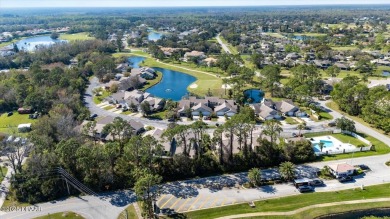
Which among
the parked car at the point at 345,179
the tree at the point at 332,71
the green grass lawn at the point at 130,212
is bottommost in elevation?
the green grass lawn at the point at 130,212

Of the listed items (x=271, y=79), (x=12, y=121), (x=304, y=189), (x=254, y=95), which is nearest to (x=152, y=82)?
(x=254, y=95)

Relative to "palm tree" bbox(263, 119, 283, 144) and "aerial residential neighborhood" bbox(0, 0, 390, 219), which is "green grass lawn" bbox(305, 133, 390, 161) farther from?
"palm tree" bbox(263, 119, 283, 144)

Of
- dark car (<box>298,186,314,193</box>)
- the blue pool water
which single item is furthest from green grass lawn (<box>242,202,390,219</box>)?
the blue pool water

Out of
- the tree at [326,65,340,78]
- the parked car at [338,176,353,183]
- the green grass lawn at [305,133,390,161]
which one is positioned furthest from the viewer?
the tree at [326,65,340,78]

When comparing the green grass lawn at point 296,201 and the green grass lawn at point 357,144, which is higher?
the green grass lawn at point 357,144

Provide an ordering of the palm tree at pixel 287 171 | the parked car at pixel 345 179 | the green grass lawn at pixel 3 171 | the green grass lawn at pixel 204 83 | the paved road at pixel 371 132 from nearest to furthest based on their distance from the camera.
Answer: the palm tree at pixel 287 171 < the parked car at pixel 345 179 < the green grass lawn at pixel 3 171 < the paved road at pixel 371 132 < the green grass lawn at pixel 204 83

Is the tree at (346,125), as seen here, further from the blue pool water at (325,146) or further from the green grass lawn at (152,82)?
the green grass lawn at (152,82)

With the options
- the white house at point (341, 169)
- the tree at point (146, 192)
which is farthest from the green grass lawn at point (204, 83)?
the tree at point (146, 192)
